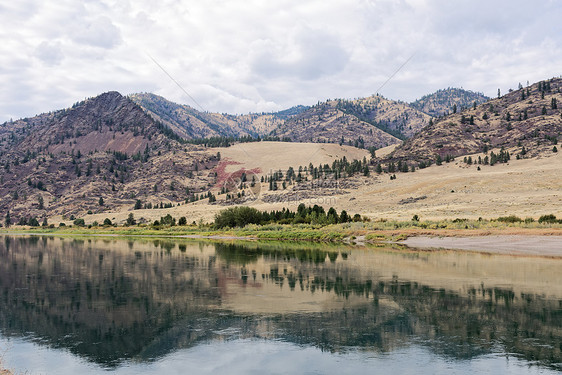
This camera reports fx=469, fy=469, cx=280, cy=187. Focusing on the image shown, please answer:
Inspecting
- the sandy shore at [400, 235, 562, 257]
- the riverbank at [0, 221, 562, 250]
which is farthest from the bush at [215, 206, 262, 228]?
the sandy shore at [400, 235, 562, 257]

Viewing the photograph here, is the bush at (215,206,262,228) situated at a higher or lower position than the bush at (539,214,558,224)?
higher

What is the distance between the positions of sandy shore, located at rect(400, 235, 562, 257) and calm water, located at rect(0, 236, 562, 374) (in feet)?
28.3

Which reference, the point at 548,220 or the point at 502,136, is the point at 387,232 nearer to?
the point at 548,220

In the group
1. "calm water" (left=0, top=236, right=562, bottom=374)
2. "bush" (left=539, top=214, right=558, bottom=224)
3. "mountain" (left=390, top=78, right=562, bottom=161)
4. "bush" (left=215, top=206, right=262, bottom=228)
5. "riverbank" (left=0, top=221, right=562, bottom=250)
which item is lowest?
"calm water" (left=0, top=236, right=562, bottom=374)

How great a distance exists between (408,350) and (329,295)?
9.85 m

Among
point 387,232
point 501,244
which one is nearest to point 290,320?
point 501,244

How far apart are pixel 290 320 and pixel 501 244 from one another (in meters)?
37.1

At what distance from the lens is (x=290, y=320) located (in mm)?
20219

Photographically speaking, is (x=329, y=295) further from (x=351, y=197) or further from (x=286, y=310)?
(x=351, y=197)

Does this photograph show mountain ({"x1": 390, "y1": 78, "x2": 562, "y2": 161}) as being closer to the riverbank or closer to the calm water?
the riverbank

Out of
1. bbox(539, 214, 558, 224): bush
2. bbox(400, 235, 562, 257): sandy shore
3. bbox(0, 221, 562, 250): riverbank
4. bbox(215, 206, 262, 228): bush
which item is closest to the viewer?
bbox(400, 235, 562, 257): sandy shore

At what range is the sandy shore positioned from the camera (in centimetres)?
4481

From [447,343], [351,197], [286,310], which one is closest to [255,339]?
[286,310]

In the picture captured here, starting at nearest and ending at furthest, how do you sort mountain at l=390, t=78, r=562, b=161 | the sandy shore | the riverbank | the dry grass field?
the sandy shore → the riverbank → the dry grass field → mountain at l=390, t=78, r=562, b=161
